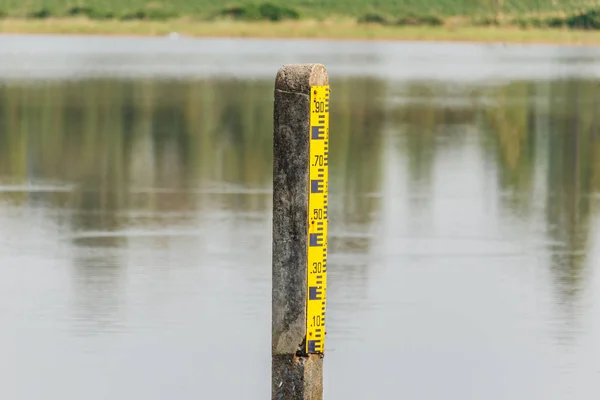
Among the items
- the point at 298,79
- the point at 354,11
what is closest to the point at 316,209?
the point at 298,79

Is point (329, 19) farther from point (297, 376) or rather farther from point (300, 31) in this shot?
point (297, 376)

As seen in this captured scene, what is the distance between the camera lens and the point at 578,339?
11.2 meters

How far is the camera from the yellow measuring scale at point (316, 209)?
7.55 meters

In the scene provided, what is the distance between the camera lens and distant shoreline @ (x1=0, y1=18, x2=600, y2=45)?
349 ft

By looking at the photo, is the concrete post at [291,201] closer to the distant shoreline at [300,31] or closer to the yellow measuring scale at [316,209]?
the yellow measuring scale at [316,209]

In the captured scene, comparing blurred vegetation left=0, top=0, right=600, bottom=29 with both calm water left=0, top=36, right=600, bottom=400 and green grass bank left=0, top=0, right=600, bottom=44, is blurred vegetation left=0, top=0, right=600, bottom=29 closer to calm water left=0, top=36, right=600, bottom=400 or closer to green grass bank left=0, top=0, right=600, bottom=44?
green grass bank left=0, top=0, right=600, bottom=44

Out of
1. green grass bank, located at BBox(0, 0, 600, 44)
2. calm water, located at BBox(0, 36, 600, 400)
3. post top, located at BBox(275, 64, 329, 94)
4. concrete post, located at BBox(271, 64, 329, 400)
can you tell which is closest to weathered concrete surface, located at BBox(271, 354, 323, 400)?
concrete post, located at BBox(271, 64, 329, 400)

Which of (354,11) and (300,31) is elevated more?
(354,11)

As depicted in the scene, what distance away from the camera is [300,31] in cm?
10556

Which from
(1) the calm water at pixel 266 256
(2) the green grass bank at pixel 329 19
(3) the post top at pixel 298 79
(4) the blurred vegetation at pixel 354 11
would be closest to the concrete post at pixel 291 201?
(3) the post top at pixel 298 79

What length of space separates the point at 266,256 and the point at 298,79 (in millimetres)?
6876

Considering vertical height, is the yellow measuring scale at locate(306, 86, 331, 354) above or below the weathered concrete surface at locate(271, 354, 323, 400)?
above

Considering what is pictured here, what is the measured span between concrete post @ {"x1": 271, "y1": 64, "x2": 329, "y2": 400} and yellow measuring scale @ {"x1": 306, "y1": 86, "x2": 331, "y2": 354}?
0.08 ft

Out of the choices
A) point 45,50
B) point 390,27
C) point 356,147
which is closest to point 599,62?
point 45,50
